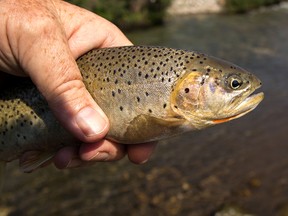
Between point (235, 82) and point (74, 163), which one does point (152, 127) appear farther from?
point (74, 163)

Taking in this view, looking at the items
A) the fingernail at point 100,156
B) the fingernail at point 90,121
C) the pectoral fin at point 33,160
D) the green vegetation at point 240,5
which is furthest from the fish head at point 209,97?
the green vegetation at point 240,5

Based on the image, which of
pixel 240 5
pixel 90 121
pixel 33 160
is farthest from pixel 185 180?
pixel 240 5

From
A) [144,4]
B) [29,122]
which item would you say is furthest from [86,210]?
[144,4]

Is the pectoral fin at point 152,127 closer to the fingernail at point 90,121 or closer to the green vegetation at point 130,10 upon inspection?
the fingernail at point 90,121

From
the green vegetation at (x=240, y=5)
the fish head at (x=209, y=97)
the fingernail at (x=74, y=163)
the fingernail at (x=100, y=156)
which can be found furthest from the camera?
the green vegetation at (x=240, y=5)

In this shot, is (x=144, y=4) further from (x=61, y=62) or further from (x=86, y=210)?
(x=61, y=62)

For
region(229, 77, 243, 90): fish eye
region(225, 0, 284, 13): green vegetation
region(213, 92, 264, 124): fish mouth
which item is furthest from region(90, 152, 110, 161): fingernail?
region(225, 0, 284, 13): green vegetation
